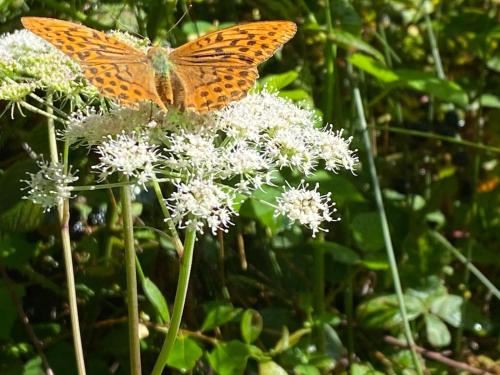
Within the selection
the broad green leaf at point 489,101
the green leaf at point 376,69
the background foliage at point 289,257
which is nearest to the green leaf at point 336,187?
the background foliage at point 289,257

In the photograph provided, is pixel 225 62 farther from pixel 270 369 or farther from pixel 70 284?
pixel 270 369

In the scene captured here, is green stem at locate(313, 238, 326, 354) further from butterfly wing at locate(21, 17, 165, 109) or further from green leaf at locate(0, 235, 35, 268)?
butterfly wing at locate(21, 17, 165, 109)

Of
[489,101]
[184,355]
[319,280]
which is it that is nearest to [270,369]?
[184,355]

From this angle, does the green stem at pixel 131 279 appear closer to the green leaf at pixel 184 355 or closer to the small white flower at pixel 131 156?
the small white flower at pixel 131 156

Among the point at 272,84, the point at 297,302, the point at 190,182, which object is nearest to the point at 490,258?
the point at 297,302

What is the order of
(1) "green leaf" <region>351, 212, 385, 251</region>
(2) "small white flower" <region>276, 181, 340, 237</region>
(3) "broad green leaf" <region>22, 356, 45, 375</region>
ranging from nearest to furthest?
(2) "small white flower" <region>276, 181, 340, 237</region>, (3) "broad green leaf" <region>22, 356, 45, 375</region>, (1) "green leaf" <region>351, 212, 385, 251</region>

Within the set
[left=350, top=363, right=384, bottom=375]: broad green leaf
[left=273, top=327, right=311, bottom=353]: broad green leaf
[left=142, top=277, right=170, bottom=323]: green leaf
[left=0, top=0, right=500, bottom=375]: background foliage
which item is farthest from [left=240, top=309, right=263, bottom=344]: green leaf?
[left=350, top=363, right=384, bottom=375]: broad green leaf

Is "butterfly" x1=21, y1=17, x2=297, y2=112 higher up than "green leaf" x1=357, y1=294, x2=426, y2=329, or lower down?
higher up
